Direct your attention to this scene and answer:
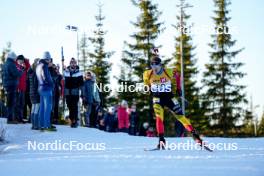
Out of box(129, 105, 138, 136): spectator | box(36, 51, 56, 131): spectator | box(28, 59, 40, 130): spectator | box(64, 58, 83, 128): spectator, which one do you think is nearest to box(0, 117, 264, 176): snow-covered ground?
box(36, 51, 56, 131): spectator

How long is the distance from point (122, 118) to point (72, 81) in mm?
5561

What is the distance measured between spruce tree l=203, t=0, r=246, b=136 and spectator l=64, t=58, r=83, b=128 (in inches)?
917

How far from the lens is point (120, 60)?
130 ft

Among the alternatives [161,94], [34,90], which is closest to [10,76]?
[34,90]

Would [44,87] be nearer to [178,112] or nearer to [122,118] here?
[178,112]

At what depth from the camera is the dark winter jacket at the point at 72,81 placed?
50.5 feet

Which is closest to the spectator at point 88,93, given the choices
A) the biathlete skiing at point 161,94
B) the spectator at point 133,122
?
the spectator at point 133,122

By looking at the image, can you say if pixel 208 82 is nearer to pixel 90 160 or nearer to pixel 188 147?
pixel 188 147

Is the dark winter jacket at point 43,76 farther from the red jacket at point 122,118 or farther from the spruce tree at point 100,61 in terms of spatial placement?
the spruce tree at point 100,61

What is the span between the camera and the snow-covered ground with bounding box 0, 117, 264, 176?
713 cm

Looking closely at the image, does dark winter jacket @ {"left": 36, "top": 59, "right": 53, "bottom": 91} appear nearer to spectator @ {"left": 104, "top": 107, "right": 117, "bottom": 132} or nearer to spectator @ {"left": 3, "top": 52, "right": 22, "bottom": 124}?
spectator @ {"left": 3, "top": 52, "right": 22, "bottom": 124}

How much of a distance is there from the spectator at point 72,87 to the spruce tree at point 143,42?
22.6 meters

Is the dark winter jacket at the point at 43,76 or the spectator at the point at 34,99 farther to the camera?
the spectator at the point at 34,99

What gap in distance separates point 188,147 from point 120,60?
95.4 feet
